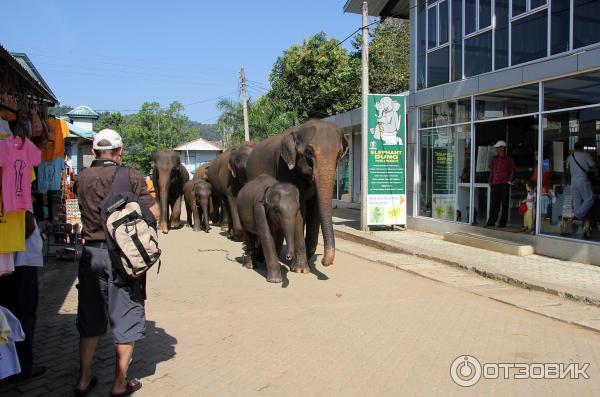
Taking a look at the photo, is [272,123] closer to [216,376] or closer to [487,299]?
[487,299]

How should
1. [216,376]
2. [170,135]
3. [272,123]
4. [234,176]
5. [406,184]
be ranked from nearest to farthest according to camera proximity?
1. [216,376]
2. [234,176]
3. [406,184]
4. [272,123]
5. [170,135]

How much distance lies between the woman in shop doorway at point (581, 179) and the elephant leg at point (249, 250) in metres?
5.78

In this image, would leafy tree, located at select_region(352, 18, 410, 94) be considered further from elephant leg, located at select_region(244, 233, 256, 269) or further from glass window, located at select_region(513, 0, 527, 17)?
elephant leg, located at select_region(244, 233, 256, 269)

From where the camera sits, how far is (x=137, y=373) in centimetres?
445

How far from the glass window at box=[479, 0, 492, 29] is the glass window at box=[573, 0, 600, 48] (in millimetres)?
2339

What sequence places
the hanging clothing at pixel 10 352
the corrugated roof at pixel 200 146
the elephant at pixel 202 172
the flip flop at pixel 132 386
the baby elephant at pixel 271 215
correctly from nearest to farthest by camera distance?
the hanging clothing at pixel 10 352
the flip flop at pixel 132 386
the baby elephant at pixel 271 215
the elephant at pixel 202 172
the corrugated roof at pixel 200 146

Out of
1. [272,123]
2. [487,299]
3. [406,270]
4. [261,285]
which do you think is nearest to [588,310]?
[487,299]

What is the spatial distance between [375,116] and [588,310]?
7.88 metres

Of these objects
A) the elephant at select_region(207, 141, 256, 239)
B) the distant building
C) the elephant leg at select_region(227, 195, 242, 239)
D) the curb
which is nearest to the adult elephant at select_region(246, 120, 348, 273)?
the curb

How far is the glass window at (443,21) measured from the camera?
12992 mm

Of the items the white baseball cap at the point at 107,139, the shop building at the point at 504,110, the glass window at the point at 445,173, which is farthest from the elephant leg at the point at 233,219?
the white baseball cap at the point at 107,139

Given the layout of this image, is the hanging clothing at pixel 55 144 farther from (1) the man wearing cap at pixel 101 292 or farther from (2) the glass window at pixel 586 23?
(2) the glass window at pixel 586 23

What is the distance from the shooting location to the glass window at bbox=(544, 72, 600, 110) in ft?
29.2

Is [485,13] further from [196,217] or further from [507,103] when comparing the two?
[196,217]
